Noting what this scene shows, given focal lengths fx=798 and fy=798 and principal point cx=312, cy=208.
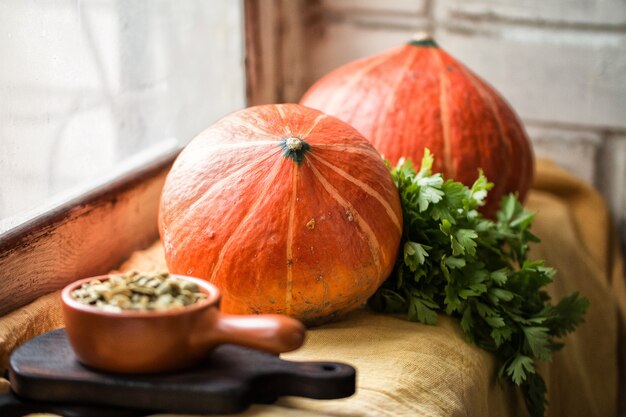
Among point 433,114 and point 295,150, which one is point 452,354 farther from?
point 433,114

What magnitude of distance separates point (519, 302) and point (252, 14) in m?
0.96

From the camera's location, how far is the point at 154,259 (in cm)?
131

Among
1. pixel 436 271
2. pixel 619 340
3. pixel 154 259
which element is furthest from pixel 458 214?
pixel 619 340

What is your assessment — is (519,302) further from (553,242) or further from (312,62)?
(312,62)

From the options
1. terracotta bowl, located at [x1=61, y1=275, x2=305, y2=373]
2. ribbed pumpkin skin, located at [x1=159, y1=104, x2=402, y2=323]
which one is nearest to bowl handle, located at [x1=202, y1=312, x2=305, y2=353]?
terracotta bowl, located at [x1=61, y1=275, x2=305, y2=373]

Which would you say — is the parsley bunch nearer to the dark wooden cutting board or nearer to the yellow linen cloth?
the yellow linen cloth

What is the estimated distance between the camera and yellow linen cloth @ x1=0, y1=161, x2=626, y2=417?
0.91 metres

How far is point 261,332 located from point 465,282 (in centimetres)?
41

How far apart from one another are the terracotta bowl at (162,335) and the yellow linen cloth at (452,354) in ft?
0.27

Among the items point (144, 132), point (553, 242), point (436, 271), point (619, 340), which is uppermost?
point (144, 132)

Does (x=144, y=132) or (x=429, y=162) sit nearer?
(x=429, y=162)

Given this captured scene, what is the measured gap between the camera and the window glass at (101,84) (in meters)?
1.07

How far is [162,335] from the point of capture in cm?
78

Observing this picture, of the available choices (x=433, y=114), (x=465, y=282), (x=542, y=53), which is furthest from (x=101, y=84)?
(x=542, y=53)
